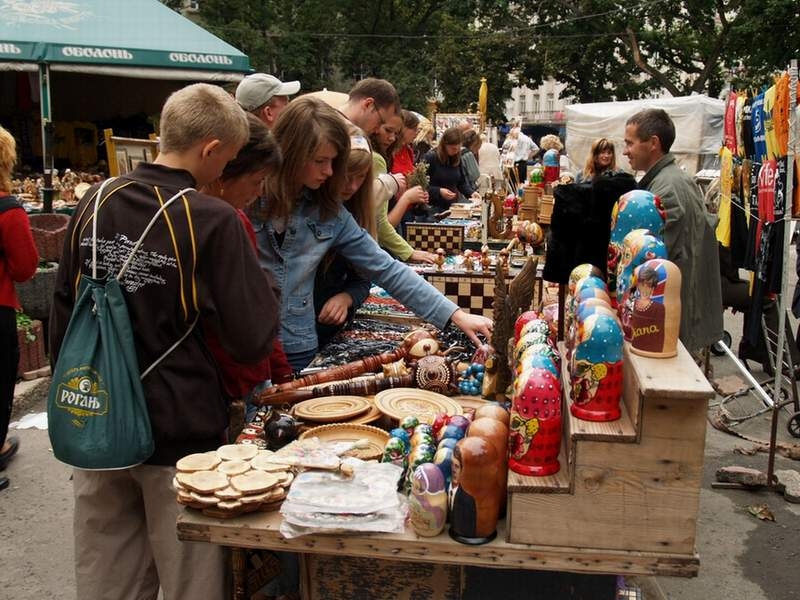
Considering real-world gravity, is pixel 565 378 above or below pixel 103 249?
below

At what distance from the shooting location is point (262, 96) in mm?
3662

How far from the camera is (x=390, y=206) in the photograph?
5090 millimetres

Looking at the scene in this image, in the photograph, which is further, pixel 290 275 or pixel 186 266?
pixel 290 275

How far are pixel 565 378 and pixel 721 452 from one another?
3062mm

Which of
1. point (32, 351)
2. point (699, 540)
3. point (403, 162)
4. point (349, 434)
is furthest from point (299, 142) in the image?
point (403, 162)

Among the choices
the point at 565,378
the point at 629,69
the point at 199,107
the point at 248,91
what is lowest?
the point at 565,378

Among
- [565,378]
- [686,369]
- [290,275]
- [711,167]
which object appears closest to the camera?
[686,369]

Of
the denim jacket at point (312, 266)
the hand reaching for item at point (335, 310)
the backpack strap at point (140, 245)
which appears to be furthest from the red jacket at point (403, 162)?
the backpack strap at point (140, 245)

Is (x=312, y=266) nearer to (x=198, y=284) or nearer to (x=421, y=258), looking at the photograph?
(x=198, y=284)

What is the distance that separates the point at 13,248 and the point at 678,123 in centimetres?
1403

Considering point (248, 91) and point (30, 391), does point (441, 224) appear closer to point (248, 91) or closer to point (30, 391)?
point (248, 91)

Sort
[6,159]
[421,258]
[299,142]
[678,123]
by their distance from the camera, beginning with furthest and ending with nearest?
[678,123]
[421,258]
[6,159]
[299,142]

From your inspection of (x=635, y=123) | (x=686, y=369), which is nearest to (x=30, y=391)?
(x=635, y=123)

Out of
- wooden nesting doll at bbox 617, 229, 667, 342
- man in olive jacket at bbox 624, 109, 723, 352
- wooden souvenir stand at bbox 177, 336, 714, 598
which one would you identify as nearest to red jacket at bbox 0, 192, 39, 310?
wooden souvenir stand at bbox 177, 336, 714, 598
